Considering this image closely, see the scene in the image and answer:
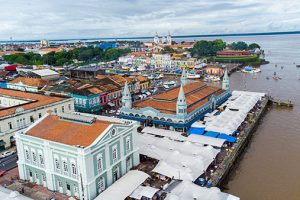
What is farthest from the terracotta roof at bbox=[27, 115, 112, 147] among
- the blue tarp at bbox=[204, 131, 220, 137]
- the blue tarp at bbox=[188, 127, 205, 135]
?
the blue tarp at bbox=[204, 131, 220, 137]

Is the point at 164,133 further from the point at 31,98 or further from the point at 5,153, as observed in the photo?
the point at 31,98

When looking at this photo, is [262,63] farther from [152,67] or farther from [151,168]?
[151,168]

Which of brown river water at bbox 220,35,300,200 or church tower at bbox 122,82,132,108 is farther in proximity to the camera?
church tower at bbox 122,82,132,108

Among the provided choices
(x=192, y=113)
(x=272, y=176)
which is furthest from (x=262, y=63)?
(x=272, y=176)

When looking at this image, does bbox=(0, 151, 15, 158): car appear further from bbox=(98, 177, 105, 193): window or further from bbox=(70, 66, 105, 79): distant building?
bbox=(70, 66, 105, 79): distant building

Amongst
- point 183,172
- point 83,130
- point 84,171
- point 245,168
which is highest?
point 83,130

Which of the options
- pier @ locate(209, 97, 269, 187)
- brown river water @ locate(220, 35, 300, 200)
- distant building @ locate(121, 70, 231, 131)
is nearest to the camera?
brown river water @ locate(220, 35, 300, 200)

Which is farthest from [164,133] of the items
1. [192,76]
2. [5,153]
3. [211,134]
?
[192,76]
